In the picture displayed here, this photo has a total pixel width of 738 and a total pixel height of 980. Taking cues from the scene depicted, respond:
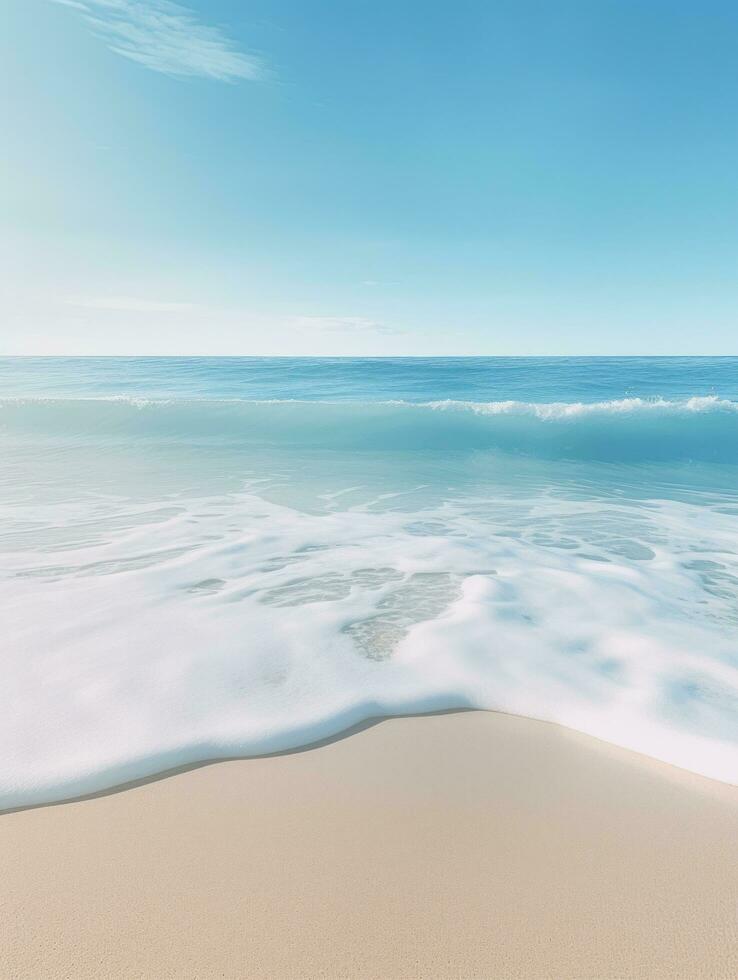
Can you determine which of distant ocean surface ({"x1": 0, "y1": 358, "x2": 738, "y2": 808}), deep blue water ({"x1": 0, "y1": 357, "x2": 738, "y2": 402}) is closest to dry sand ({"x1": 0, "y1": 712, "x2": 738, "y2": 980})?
distant ocean surface ({"x1": 0, "y1": 358, "x2": 738, "y2": 808})

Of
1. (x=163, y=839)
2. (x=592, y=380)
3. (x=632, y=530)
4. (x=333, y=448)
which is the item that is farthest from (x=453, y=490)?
(x=592, y=380)

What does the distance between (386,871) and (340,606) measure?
2141 mm

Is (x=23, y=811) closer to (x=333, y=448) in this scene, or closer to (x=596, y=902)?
(x=596, y=902)

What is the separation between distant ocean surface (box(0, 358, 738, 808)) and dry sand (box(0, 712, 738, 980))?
24cm

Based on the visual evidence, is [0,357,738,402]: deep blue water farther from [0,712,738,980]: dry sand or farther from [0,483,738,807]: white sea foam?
[0,712,738,980]: dry sand

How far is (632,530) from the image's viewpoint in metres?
6.28

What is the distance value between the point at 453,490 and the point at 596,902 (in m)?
7.53

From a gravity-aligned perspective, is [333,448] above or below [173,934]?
below

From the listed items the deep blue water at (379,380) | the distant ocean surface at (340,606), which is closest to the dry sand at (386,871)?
the distant ocean surface at (340,606)

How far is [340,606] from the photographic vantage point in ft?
12.3

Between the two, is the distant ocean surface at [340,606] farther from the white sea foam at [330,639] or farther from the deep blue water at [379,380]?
the deep blue water at [379,380]

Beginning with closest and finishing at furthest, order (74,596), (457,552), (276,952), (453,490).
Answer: (276,952)
(74,596)
(457,552)
(453,490)

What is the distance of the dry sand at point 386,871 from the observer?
4.52 feet

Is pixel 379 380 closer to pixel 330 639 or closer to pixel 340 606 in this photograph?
pixel 340 606
